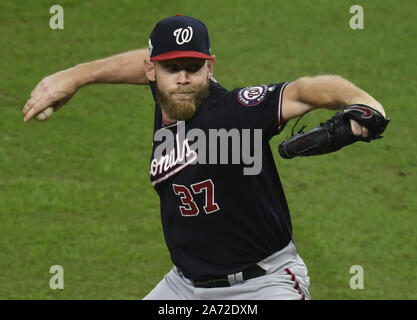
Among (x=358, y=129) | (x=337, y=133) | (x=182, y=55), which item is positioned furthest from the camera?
(x=182, y=55)

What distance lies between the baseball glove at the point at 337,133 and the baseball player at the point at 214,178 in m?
0.43

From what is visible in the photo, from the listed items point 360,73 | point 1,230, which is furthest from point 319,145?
point 360,73

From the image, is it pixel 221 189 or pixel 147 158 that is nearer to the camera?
pixel 221 189

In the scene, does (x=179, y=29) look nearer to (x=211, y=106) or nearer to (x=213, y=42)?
(x=211, y=106)

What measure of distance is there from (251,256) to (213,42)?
8.96 m

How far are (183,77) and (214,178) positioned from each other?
693mm

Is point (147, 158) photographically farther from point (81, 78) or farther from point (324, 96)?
point (324, 96)

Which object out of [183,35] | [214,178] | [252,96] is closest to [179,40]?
[183,35]

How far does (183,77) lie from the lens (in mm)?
5855

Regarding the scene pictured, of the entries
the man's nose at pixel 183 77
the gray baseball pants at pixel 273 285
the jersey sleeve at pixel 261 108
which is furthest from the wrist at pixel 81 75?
the gray baseball pants at pixel 273 285

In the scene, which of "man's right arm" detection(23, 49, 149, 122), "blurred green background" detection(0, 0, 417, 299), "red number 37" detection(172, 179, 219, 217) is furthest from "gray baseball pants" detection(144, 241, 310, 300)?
"blurred green background" detection(0, 0, 417, 299)

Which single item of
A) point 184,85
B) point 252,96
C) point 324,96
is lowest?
point 324,96

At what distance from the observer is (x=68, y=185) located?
35.6ft

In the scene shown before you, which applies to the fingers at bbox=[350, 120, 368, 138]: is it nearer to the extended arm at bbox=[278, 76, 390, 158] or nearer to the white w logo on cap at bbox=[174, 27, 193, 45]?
the extended arm at bbox=[278, 76, 390, 158]
